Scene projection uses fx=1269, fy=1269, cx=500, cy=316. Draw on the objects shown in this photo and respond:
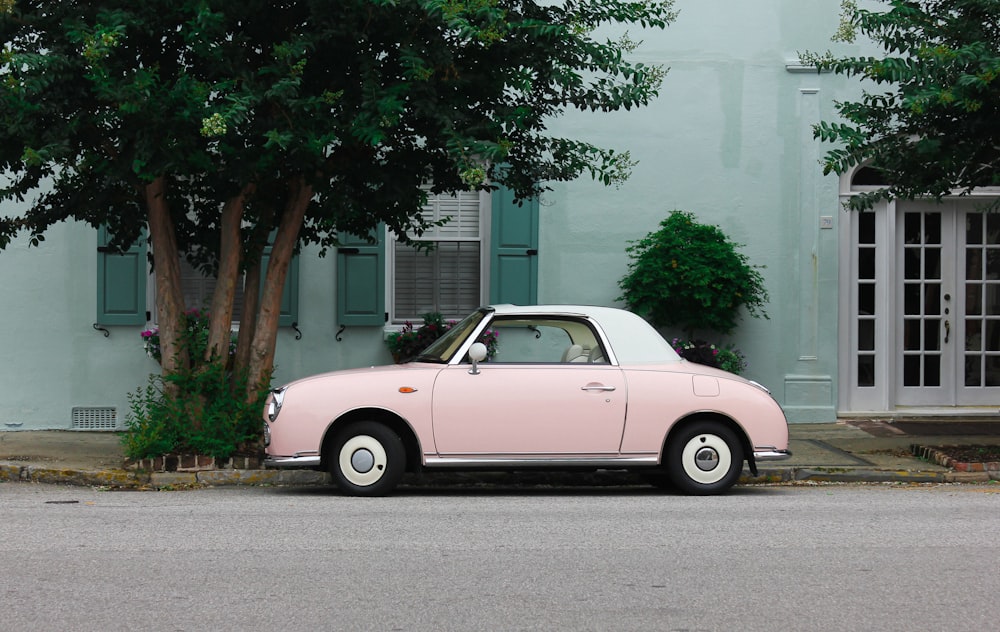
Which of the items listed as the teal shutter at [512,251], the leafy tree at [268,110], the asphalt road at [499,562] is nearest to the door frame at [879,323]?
the teal shutter at [512,251]

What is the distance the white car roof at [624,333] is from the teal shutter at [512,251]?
13.8ft

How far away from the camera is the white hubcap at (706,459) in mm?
9789

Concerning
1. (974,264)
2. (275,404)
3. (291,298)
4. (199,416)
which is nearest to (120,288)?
(291,298)

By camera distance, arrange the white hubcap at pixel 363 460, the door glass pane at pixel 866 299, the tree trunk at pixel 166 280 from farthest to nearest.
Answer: the door glass pane at pixel 866 299, the tree trunk at pixel 166 280, the white hubcap at pixel 363 460

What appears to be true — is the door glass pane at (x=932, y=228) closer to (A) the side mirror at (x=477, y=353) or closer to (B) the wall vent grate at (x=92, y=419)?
(A) the side mirror at (x=477, y=353)

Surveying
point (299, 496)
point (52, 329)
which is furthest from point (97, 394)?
point (299, 496)

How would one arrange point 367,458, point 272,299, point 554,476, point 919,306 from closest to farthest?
point 367,458
point 554,476
point 272,299
point 919,306

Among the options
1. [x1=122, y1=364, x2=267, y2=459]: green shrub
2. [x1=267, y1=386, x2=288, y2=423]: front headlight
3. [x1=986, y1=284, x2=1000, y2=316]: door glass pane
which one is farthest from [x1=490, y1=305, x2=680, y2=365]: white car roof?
[x1=986, y1=284, x2=1000, y2=316]: door glass pane

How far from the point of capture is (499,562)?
274 inches

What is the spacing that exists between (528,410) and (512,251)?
5011 mm

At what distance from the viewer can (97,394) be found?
1423 centimetres

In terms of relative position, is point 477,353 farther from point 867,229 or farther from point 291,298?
point 867,229

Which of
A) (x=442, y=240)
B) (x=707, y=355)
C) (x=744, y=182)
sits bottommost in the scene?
(x=707, y=355)

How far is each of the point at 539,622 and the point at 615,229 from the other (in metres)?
9.45
